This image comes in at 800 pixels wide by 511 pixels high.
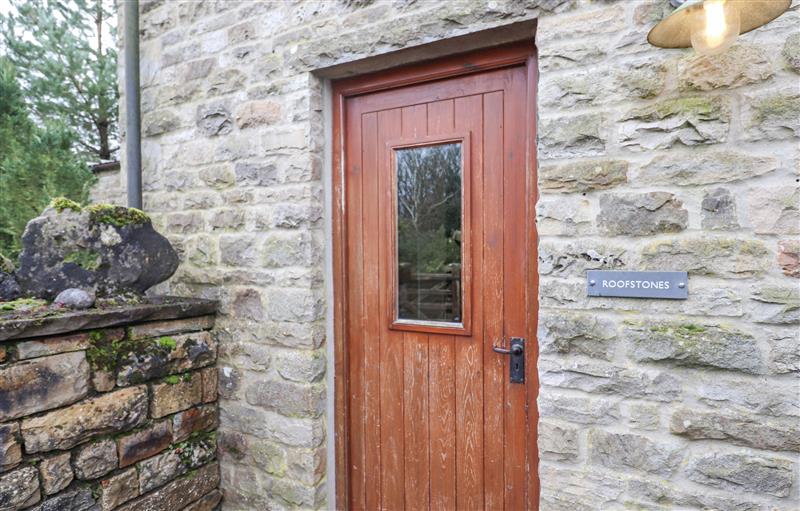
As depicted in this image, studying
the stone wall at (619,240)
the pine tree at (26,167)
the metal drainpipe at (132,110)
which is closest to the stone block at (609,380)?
the stone wall at (619,240)

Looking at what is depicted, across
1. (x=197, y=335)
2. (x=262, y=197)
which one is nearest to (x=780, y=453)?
(x=262, y=197)

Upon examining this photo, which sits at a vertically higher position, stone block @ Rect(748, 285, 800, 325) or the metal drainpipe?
the metal drainpipe

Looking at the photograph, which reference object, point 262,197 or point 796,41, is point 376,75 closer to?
point 262,197

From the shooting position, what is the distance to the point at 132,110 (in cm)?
280

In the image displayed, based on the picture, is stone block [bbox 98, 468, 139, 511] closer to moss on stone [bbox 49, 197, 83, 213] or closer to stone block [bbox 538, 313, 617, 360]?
moss on stone [bbox 49, 197, 83, 213]

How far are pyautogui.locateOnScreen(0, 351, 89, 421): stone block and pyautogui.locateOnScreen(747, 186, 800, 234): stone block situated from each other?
104 inches

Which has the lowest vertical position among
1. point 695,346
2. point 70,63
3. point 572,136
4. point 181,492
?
point 181,492

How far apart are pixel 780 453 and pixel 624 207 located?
0.92m

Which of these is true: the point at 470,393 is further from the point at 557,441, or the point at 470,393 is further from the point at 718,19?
the point at 718,19

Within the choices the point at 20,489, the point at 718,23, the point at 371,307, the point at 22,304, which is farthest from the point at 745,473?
the point at 22,304

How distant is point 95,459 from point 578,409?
2.04 metres

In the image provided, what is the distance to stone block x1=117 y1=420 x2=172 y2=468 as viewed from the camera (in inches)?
84.1

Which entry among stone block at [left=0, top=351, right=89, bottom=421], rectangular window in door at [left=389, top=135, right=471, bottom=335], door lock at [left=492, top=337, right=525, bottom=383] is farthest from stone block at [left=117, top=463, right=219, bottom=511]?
door lock at [left=492, top=337, right=525, bottom=383]

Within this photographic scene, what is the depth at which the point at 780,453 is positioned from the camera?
58.9 inches
